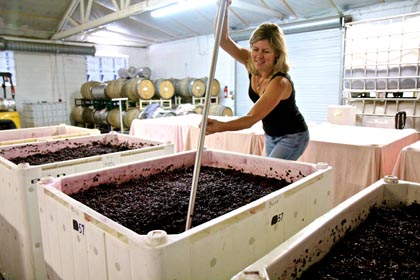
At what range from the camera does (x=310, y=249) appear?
0.85 meters

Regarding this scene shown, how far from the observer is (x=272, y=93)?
1579 millimetres

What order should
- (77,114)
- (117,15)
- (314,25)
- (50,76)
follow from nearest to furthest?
(314,25), (117,15), (50,76), (77,114)

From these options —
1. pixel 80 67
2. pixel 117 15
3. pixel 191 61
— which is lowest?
pixel 80 67

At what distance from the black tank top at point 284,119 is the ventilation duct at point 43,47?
26.2ft

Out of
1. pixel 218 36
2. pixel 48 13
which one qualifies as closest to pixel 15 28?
pixel 48 13

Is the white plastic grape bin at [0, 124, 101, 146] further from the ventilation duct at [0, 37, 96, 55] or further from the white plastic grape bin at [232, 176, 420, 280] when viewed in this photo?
the ventilation duct at [0, 37, 96, 55]

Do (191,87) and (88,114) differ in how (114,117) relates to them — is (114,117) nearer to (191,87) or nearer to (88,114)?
(88,114)

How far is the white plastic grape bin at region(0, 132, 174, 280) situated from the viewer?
5.52 ft

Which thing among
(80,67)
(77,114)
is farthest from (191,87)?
(80,67)

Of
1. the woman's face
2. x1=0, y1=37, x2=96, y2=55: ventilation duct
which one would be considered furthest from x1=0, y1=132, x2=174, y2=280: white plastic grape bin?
x1=0, y1=37, x2=96, y2=55: ventilation duct

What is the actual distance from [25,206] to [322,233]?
1529mm

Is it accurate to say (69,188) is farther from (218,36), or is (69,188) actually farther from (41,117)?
(41,117)

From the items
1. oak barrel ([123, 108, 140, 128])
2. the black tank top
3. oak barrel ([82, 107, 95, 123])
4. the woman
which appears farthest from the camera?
oak barrel ([82, 107, 95, 123])

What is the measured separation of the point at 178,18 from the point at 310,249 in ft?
25.2
